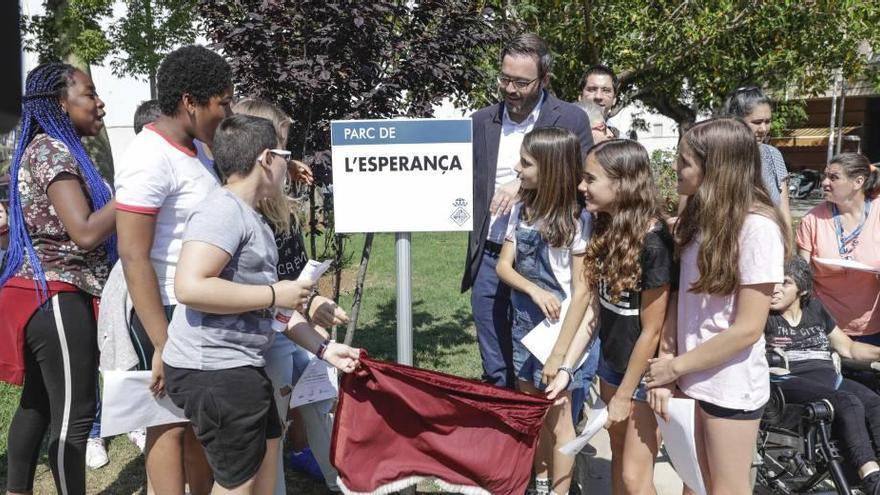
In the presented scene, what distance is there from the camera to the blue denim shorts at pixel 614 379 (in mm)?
3025

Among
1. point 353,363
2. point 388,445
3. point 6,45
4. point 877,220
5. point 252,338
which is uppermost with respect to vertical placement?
point 6,45

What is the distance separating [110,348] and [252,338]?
2.21 ft

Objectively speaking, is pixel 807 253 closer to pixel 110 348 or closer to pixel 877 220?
pixel 877 220

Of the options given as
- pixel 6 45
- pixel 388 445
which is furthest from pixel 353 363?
pixel 6 45

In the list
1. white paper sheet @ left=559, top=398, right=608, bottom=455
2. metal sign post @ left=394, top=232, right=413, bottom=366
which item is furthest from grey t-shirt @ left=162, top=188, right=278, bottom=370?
white paper sheet @ left=559, top=398, right=608, bottom=455

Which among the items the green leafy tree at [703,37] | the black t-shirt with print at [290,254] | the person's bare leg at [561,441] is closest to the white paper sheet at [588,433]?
the person's bare leg at [561,441]

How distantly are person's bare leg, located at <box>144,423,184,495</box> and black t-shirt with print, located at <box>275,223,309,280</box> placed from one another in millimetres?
821

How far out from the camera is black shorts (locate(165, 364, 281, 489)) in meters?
2.52

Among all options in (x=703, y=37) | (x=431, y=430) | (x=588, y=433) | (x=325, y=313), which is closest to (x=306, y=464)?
(x=431, y=430)

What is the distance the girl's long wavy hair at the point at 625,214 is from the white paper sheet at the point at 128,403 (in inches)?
69.9

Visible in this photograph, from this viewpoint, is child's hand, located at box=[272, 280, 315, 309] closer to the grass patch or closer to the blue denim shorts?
the blue denim shorts

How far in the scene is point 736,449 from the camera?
105 inches

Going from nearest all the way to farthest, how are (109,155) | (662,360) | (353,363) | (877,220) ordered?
1. (662,360)
2. (353,363)
3. (877,220)
4. (109,155)

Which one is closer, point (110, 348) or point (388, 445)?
point (110, 348)
